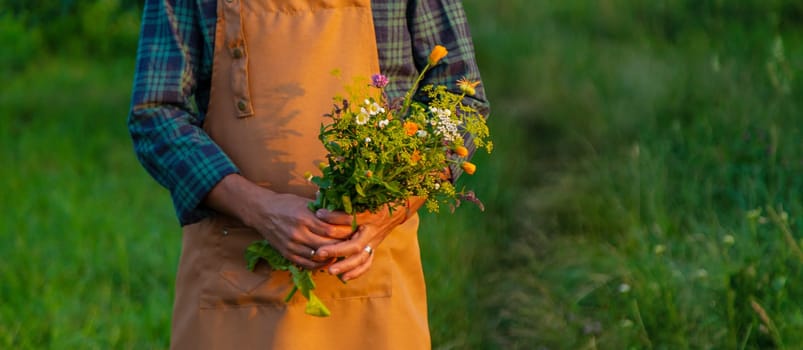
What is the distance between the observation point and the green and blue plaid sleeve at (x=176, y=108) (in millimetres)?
1889

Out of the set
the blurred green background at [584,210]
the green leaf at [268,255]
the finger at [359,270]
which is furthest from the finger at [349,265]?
the blurred green background at [584,210]

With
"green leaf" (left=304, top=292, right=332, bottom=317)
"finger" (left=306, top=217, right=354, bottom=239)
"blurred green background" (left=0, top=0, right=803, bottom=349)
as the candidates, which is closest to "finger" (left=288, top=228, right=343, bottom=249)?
"finger" (left=306, top=217, right=354, bottom=239)

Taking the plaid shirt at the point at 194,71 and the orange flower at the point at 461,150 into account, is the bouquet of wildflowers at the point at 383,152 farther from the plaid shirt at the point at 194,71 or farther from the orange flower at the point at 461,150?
the plaid shirt at the point at 194,71

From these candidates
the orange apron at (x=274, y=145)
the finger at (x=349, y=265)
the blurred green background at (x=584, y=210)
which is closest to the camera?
the finger at (x=349, y=265)

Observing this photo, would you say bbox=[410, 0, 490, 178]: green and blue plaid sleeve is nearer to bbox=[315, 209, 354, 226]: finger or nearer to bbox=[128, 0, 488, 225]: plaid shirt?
bbox=[128, 0, 488, 225]: plaid shirt

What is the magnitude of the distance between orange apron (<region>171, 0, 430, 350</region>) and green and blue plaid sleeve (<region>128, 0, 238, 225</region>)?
52mm

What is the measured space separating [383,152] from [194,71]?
19.2 inches

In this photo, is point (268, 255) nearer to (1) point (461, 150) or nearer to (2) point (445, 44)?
(1) point (461, 150)

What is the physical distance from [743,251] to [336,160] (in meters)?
1.99

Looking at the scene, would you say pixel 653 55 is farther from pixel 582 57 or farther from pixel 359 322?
pixel 359 322

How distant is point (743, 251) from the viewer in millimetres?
3316

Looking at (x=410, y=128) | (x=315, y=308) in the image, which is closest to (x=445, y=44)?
(x=410, y=128)

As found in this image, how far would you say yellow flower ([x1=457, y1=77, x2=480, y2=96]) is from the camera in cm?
182

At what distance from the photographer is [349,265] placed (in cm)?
185
